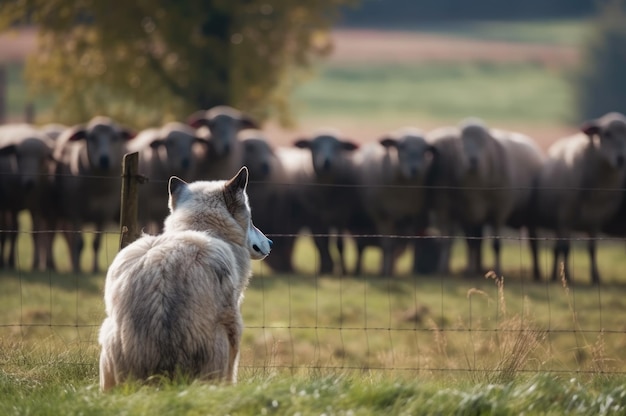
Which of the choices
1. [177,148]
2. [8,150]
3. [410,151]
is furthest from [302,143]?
[8,150]

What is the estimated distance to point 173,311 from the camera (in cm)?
613

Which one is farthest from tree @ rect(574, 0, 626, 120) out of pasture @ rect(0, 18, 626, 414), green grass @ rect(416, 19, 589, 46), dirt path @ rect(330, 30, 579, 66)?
pasture @ rect(0, 18, 626, 414)

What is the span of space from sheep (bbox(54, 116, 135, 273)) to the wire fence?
950 mm

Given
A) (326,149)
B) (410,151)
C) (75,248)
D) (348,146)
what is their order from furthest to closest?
(348,146)
(326,149)
(410,151)
(75,248)

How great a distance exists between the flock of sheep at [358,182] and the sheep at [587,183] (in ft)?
0.07

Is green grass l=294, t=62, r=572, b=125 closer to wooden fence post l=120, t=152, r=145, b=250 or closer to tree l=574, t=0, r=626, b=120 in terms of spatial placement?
tree l=574, t=0, r=626, b=120

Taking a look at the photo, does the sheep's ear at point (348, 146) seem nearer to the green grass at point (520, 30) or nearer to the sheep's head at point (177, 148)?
the sheep's head at point (177, 148)

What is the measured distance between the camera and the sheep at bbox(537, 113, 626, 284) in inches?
698

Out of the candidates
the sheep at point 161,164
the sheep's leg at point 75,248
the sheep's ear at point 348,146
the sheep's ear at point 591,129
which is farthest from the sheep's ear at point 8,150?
the sheep's ear at point 591,129

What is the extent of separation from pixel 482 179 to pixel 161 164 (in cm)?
531

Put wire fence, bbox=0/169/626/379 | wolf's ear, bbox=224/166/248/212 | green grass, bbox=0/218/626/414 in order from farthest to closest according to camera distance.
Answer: wire fence, bbox=0/169/626/379, wolf's ear, bbox=224/166/248/212, green grass, bbox=0/218/626/414

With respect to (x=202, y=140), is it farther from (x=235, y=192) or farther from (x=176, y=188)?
(x=235, y=192)

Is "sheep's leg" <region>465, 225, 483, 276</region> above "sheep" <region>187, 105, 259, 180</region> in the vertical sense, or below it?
below

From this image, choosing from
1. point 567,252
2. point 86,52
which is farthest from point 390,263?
point 86,52
